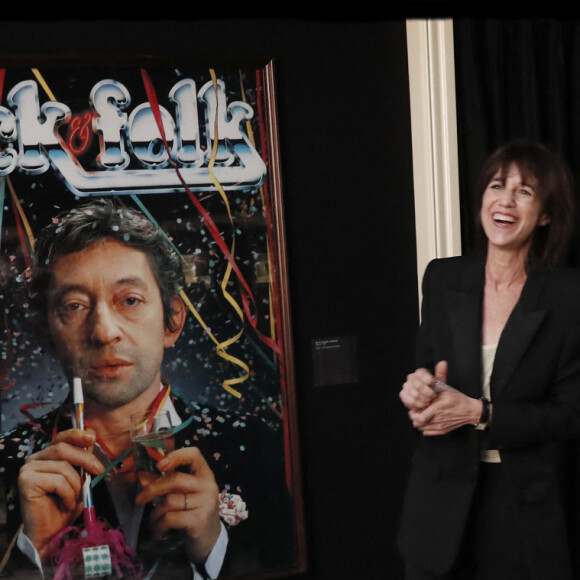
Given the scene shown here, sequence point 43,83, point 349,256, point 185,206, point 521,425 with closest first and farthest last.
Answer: point 521,425, point 43,83, point 185,206, point 349,256

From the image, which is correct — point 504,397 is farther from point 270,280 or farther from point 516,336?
point 270,280

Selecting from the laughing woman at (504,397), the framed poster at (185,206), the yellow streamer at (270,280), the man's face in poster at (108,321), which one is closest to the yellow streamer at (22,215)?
the framed poster at (185,206)

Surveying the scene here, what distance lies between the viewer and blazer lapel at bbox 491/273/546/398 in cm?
198

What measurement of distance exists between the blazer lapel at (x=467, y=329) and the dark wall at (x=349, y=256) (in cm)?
68

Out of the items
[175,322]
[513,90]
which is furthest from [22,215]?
[513,90]

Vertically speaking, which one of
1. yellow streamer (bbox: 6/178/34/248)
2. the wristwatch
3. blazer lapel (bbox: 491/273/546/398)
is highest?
yellow streamer (bbox: 6/178/34/248)

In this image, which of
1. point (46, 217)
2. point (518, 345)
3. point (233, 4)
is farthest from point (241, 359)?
point (233, 4)

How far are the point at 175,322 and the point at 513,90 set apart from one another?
4.97 ft

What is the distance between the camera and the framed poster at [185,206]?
237 centimetres

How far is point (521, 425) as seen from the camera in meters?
1.93

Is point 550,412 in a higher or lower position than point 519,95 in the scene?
lower

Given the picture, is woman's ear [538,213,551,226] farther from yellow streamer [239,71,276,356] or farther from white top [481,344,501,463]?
yellow streamer [239,71,276,356]

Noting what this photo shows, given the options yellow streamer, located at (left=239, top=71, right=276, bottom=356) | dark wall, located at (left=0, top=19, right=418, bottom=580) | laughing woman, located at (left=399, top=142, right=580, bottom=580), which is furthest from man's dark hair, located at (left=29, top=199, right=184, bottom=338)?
laughing woman, located at (left=399, top=142, right=580, bottom=580)

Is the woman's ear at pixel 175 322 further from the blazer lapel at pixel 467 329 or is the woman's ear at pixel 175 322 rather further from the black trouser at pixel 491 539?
the black trouser at pixel 491 539
